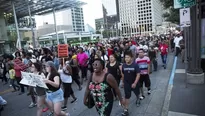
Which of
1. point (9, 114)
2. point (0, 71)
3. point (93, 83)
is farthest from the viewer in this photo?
point (0, 71)

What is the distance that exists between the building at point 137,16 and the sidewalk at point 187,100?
123m

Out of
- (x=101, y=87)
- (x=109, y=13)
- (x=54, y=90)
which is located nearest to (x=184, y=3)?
(x=101, y=87)

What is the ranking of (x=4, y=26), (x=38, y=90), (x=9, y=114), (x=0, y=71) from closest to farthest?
(x=38, y=90), (x=9, y=114), (x=0, y=71), (x=4, y=26)

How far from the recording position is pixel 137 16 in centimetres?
13188

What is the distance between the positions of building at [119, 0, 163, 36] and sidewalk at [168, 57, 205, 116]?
4846 inches

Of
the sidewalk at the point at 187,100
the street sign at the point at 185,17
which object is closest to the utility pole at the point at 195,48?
the sidewalk at the point at 187,100

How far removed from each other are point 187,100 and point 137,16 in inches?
5218

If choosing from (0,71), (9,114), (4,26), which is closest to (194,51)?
(9,114)

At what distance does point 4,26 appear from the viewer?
4306cm

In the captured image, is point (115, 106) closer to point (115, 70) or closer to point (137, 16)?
point (115, 70)

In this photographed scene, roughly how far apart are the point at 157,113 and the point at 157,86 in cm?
255

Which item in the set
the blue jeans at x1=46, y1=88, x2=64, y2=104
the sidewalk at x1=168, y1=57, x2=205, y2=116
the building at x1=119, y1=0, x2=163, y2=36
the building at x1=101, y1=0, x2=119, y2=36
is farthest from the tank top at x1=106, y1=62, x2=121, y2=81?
the building at x1=119, y1=0, x2=163, y2=36

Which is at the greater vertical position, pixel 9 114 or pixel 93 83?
pixel 93 83

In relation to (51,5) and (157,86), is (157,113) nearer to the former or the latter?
(157,86)
